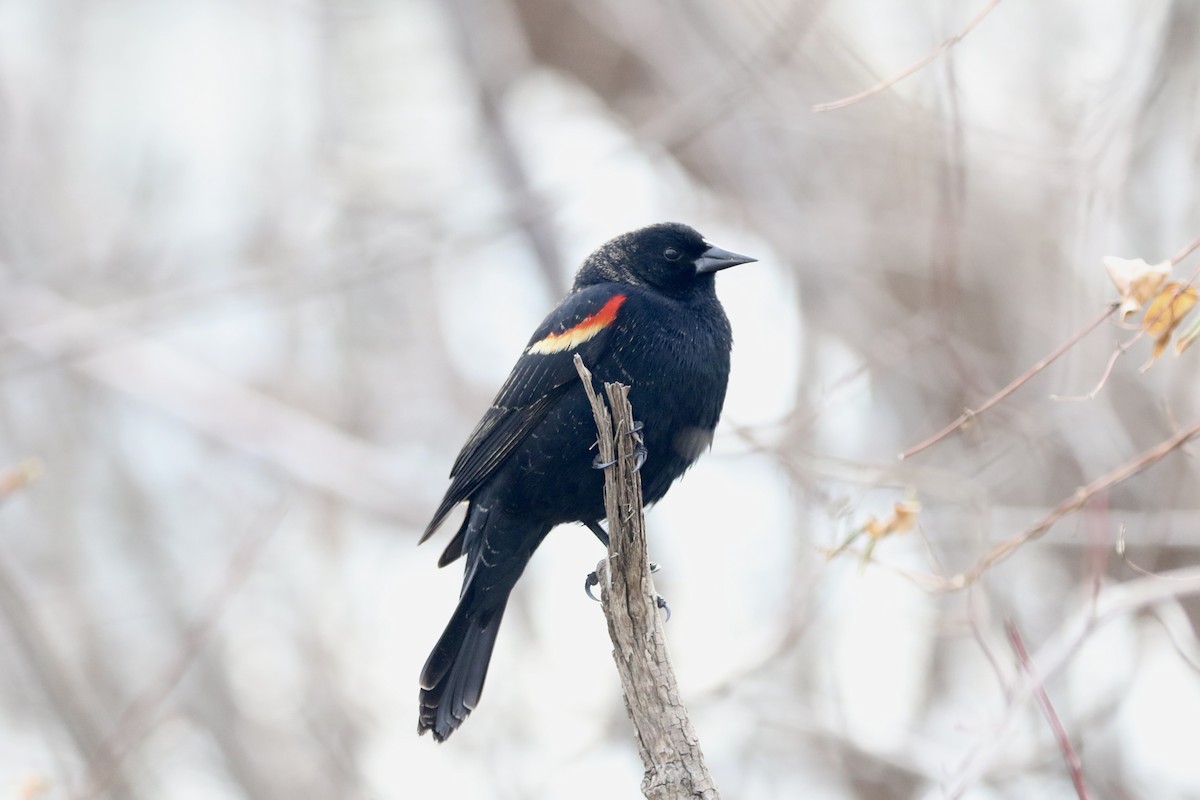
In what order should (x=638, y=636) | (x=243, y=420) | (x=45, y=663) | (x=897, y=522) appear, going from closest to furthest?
(x=638, y=636) → (x=897, y=522) → (x=45, y=663) → (x=243, y=420)

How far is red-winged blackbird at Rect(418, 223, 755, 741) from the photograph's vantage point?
3.84 meters

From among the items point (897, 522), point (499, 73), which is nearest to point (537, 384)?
point (897, 522)

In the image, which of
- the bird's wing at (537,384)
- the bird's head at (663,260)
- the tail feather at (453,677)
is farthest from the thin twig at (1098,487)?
the tail feather at (453,677)

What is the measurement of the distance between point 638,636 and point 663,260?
1.78 metres

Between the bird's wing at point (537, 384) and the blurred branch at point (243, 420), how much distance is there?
115 inches

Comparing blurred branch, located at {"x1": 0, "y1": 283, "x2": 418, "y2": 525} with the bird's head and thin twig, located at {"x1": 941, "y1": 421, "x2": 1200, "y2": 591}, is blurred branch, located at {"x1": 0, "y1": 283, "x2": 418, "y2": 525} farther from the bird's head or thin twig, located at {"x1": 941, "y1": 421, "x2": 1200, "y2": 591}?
thin twig, located at {"x1": 941, "y1": 421, "x2": 1200, "y2": 591}

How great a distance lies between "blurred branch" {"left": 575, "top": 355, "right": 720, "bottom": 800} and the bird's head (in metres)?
1.24

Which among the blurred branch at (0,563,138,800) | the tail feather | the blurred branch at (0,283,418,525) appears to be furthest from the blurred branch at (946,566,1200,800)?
the blurred branch at (0,283,418,525)

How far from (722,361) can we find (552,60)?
520 cm

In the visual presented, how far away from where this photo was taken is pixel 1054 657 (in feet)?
11.8

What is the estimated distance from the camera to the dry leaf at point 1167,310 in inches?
99.6

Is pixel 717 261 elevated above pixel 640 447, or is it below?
above

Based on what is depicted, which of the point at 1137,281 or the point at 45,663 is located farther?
the point at 45,663

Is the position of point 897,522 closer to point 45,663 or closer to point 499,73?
point 45,663
